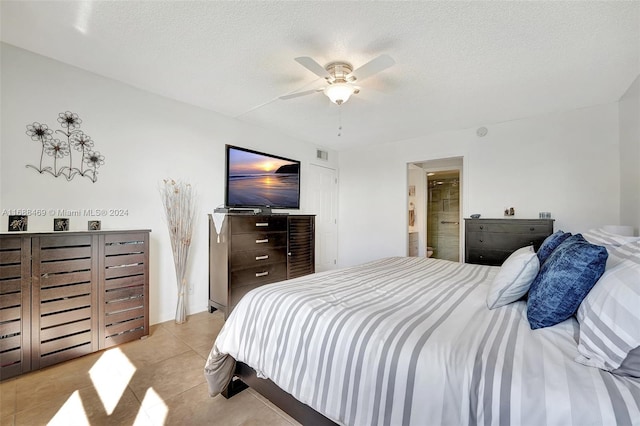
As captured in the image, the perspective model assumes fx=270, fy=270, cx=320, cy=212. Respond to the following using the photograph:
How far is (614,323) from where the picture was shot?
859 mm

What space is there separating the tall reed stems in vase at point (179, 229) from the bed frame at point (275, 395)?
5.02 feet

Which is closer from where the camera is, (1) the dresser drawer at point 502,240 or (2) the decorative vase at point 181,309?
(2) the decorative vase at point 181,309

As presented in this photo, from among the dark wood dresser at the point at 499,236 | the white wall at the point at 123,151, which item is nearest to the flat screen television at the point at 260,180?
the white wall at the point at 123,151

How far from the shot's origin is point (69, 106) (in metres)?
2.42

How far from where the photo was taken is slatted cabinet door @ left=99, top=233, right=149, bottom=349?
2320mm

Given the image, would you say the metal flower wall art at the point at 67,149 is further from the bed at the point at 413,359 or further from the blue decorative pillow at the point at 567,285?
the blue decorative pillow at the point at 567,285

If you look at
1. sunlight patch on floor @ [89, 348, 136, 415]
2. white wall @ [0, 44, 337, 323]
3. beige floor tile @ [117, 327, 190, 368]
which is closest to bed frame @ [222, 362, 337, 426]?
sunlight patch on floor @ [89, 348, 136, 415]

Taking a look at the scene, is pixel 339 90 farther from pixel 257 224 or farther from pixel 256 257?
pixel 256 257

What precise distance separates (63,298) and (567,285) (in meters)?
3.18

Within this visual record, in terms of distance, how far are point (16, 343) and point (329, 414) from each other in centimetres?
233

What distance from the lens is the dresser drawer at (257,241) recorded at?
10.0 ft

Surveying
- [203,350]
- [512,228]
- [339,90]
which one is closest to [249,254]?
[203,350]

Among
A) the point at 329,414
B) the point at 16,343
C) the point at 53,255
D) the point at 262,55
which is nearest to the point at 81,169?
the point at 53,255

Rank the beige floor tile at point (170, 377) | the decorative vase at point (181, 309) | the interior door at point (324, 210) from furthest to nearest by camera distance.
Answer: the interior door at point (324, 210) → the decorative vase at point (181, 309) → the beige floor tile at point (170, 377)
